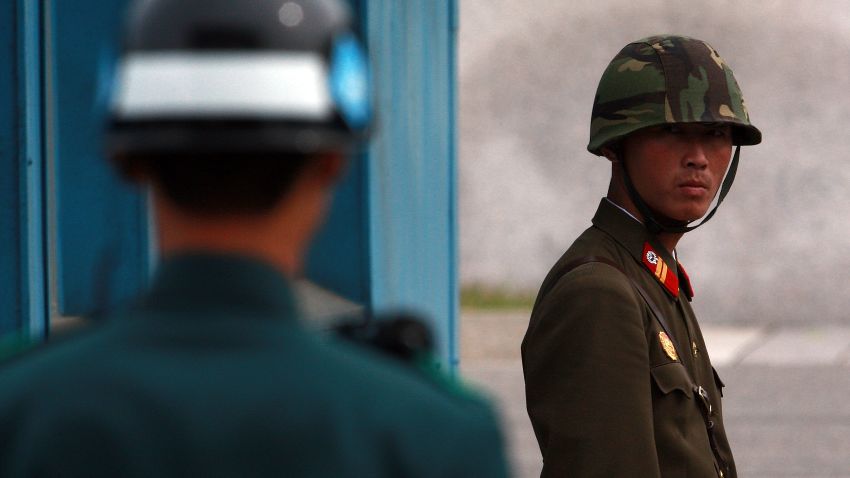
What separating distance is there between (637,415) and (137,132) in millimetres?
1445

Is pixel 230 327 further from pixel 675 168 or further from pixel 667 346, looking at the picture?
pixel 675 168

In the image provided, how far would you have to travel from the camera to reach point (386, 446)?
39.6 inches

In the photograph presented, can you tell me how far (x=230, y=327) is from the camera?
104cm

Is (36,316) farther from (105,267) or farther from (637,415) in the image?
(105,267)

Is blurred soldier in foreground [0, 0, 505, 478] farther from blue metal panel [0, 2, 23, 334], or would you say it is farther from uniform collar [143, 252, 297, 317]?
blue metal panel [0, 2, 23, 334]

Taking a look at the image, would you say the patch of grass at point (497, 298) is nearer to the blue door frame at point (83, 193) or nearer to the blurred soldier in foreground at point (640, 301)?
the blue door frame at point (83, 193)

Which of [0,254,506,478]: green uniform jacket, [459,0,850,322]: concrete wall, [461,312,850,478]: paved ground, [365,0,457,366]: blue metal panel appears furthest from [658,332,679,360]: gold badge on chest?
[459,0,850,322]: concrete wall

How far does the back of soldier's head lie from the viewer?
1.03 meters

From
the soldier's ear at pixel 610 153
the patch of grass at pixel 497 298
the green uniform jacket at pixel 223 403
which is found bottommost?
the patch of grass at pixel 497 298

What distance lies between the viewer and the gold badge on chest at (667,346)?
97.4 inches

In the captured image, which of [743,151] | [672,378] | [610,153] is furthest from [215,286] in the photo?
[743,151]

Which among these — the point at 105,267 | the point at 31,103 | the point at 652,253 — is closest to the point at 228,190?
the point at 105,267

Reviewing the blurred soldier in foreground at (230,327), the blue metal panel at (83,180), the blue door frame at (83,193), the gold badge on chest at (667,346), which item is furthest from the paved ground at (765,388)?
the blurred soldier in foreground at (230,327)

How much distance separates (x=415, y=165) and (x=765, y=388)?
6331 mm
